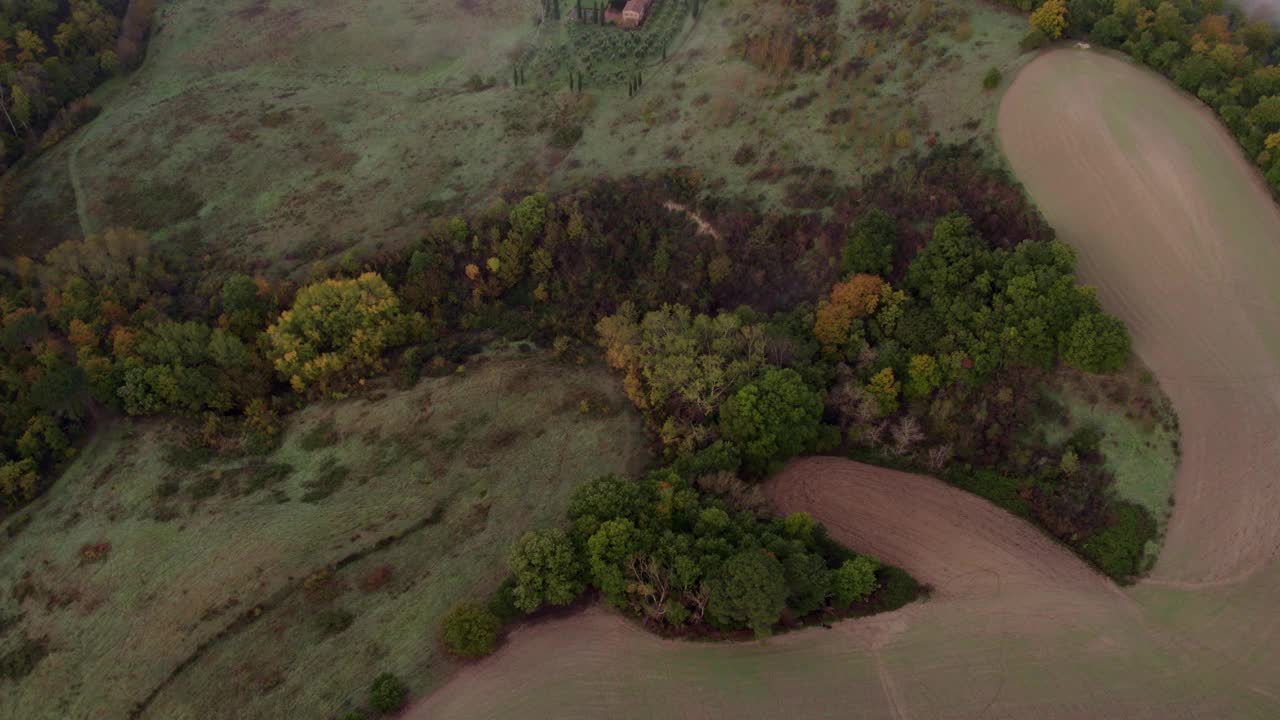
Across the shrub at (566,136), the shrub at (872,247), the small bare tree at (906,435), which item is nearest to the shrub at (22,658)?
the small bare tree at (906,435)

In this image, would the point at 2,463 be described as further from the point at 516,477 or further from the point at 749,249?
the point at 749,249

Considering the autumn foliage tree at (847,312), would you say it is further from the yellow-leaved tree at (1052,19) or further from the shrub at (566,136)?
the shrub at (566,136)

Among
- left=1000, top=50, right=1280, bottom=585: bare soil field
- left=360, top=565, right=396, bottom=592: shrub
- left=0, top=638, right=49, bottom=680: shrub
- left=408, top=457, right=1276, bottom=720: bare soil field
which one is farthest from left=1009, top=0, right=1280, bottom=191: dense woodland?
left=0, top=638, right=49, bottom=680: shrub

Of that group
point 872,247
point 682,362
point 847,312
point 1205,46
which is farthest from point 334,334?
point 1205,46

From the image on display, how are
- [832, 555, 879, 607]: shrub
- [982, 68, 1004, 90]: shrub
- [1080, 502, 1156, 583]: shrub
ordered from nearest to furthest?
[832, 555, 879, 607]: shrub
[1080, 502, 1156, 583]: shrub
[982, 68, 1004, 90]: shrub

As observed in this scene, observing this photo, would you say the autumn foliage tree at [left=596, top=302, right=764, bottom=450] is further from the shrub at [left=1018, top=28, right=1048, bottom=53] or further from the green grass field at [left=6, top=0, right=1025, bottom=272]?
Result: the shrub at [left=1018, top=28, right=1048, bottom=53]

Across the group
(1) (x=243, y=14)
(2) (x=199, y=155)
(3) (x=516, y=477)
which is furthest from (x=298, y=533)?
(1) (x=243, y=14)
